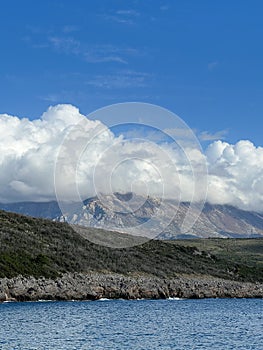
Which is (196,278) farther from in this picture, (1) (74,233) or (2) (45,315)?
(2) (45,315)

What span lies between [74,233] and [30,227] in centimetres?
1328

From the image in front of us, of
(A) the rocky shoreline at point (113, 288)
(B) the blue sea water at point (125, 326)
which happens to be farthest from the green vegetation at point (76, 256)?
(B) the blue sea water at point (125, 326)

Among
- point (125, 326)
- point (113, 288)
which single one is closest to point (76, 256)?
point (113, 288)

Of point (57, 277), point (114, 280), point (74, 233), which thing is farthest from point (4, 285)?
point (74, 233)

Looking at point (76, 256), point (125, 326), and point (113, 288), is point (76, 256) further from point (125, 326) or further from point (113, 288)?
point (125, 326)

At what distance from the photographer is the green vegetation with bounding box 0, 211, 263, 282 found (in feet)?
359

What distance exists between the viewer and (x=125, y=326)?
66.1 meters

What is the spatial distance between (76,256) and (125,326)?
59203 mm

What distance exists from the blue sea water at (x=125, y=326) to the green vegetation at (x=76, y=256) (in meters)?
19.1

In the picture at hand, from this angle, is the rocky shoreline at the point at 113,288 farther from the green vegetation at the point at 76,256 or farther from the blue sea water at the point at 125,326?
the blue sea water at the point at 125,326

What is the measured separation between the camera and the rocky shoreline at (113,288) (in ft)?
308

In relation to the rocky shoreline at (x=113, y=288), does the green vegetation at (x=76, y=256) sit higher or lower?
higher

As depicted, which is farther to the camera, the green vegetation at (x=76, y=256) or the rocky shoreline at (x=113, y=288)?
the green vegetation at (x=76, y=256)

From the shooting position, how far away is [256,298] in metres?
129
